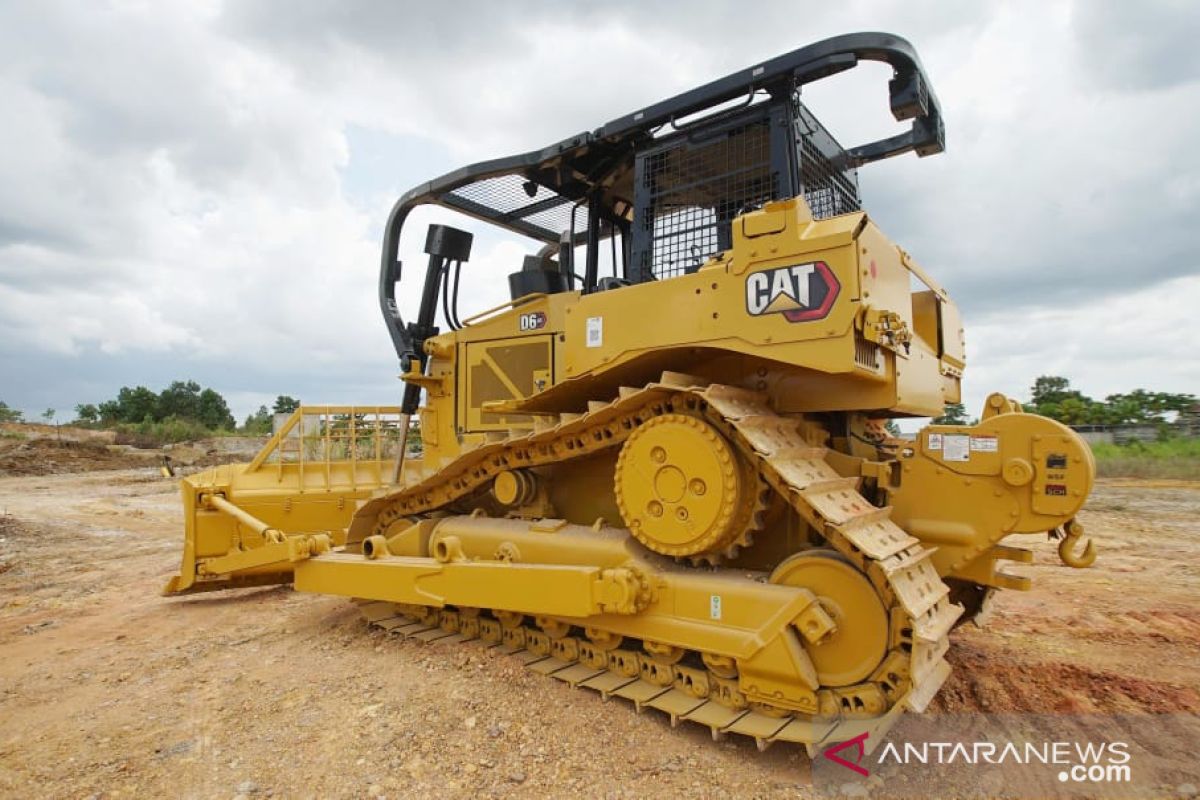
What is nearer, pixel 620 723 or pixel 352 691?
pixel 620 723

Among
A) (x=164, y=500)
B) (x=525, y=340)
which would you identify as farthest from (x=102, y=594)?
(x=164, y=500)

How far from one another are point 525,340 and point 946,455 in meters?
3.07

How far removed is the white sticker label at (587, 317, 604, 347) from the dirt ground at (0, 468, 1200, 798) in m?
2.05

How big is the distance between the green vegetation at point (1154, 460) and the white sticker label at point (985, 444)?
17.1m

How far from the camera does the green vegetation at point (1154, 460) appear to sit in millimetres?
16484

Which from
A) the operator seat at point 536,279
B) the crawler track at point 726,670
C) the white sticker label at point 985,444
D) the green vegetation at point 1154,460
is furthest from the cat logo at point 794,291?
the green vegetation at point 1154,460

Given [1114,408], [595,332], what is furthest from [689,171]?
[1114,408]

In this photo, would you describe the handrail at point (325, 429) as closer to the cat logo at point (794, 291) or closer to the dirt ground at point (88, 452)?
the cat logo at point (794, 291)

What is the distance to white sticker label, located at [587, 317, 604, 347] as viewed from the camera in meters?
4.19

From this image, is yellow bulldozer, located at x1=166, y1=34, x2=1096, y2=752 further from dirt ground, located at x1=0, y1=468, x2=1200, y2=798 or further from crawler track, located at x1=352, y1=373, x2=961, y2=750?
dirt ground, located at x1=0, y1=468, x2=1200, y2=798

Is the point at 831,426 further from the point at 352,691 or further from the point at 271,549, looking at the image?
the point at 271,549

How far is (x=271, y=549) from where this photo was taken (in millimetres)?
5293

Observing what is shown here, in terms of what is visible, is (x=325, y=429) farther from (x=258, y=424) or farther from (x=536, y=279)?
(x=258, y=424)

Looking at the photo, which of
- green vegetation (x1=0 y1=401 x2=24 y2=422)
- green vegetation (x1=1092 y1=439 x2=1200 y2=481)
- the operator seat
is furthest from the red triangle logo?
green vegetation (x1=0 y1=401 x2=24 y2=422)
